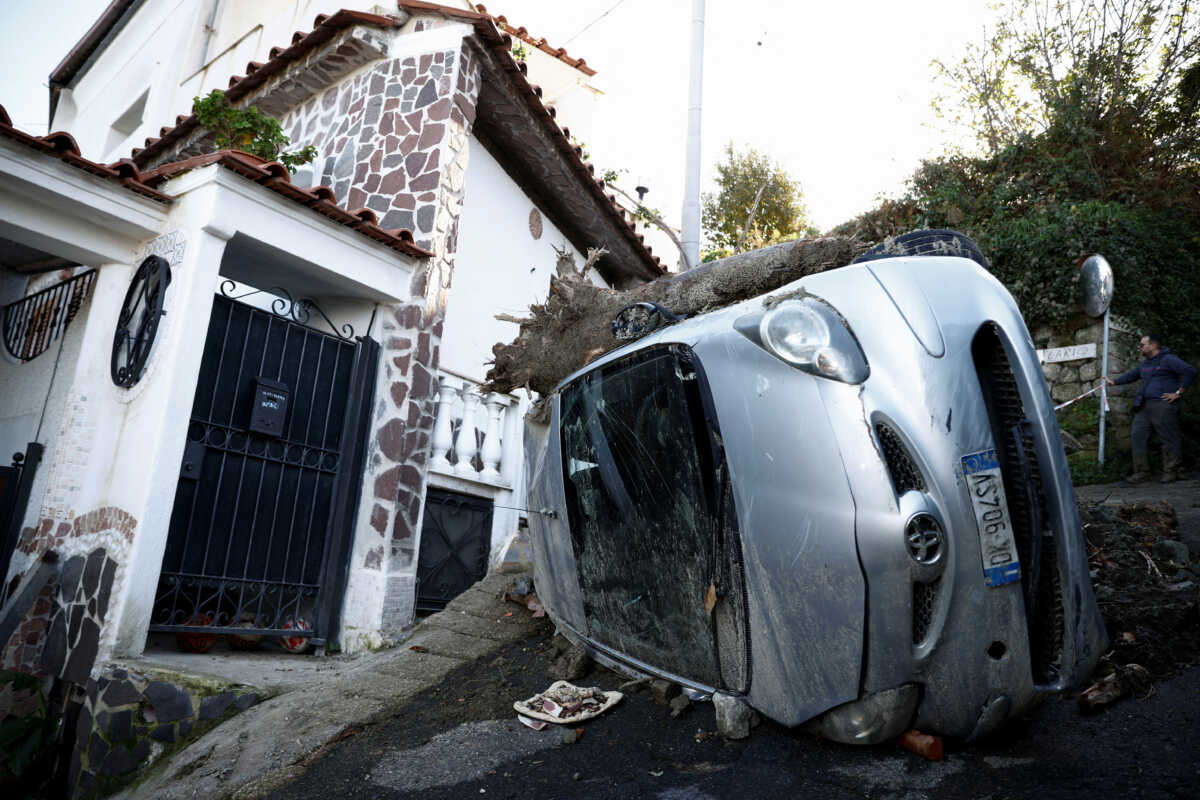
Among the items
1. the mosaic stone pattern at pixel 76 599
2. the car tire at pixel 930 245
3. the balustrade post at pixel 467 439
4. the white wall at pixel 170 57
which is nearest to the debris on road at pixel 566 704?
the car tire at pixel 930 245

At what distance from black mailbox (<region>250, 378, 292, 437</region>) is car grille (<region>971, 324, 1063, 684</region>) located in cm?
429

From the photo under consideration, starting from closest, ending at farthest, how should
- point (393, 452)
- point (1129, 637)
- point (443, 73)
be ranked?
point (1129, 637) → point (393, 452) → point (443, 73)

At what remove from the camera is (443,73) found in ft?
21.0

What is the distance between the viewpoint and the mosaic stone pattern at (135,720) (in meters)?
3.75

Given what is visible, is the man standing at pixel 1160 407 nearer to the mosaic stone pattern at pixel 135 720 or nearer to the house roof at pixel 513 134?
the house roof at pixel 513 134

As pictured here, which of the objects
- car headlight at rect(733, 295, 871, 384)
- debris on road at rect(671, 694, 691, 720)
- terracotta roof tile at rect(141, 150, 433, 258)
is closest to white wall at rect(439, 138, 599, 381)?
terracotta roof tile at rect(141, 150, 433, 258)

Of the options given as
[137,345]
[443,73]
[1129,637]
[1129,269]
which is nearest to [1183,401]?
[1129,269]

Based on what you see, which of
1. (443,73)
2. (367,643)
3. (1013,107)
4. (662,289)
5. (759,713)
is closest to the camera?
(759,713)

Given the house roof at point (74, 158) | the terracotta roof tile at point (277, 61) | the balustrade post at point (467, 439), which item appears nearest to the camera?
the house roof at point (74, 158)

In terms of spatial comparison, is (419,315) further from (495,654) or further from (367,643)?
(495,654)

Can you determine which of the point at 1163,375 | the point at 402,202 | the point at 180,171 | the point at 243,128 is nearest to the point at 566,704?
the point at 180,171

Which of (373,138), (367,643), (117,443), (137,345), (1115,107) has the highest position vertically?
(1115,107)

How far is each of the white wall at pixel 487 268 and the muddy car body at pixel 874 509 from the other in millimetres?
4758

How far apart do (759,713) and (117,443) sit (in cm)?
425
